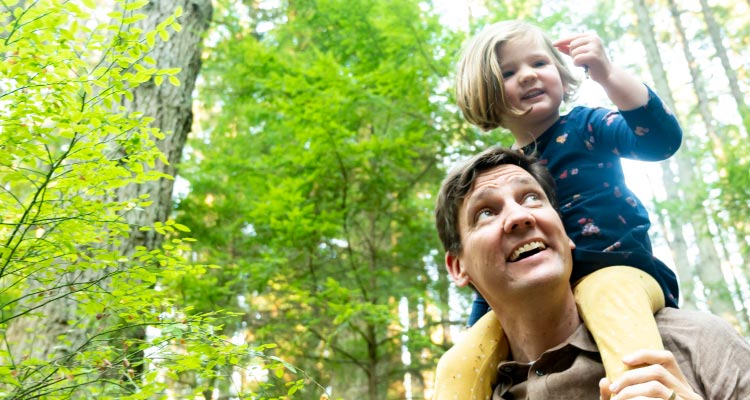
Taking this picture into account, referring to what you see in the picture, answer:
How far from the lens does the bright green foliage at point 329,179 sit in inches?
226

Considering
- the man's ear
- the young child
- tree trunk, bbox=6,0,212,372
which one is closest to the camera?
the young child

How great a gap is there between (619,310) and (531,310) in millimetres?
243

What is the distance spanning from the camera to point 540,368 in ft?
5.86

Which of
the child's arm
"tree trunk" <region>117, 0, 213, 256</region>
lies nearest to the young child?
the child's arm

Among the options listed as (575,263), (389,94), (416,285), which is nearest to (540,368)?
(575,263)

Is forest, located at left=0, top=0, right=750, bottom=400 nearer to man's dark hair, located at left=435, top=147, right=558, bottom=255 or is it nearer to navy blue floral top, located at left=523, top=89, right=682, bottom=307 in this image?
man's dark hair, located at left=435, top=147, right=558, bottom=255

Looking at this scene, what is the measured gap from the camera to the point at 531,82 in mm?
2066

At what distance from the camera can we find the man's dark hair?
197 cm

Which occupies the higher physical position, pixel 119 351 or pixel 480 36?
pixel 480 36

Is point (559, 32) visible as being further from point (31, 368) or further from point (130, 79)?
point (31, 368)

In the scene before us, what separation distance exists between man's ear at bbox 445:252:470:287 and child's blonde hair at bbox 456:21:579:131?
1.76 ft

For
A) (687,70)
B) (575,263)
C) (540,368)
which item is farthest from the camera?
(687,70)

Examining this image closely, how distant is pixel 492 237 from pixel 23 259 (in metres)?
1.50

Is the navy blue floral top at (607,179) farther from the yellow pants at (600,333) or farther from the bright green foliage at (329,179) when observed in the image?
the bright green foliage at (329,179)
